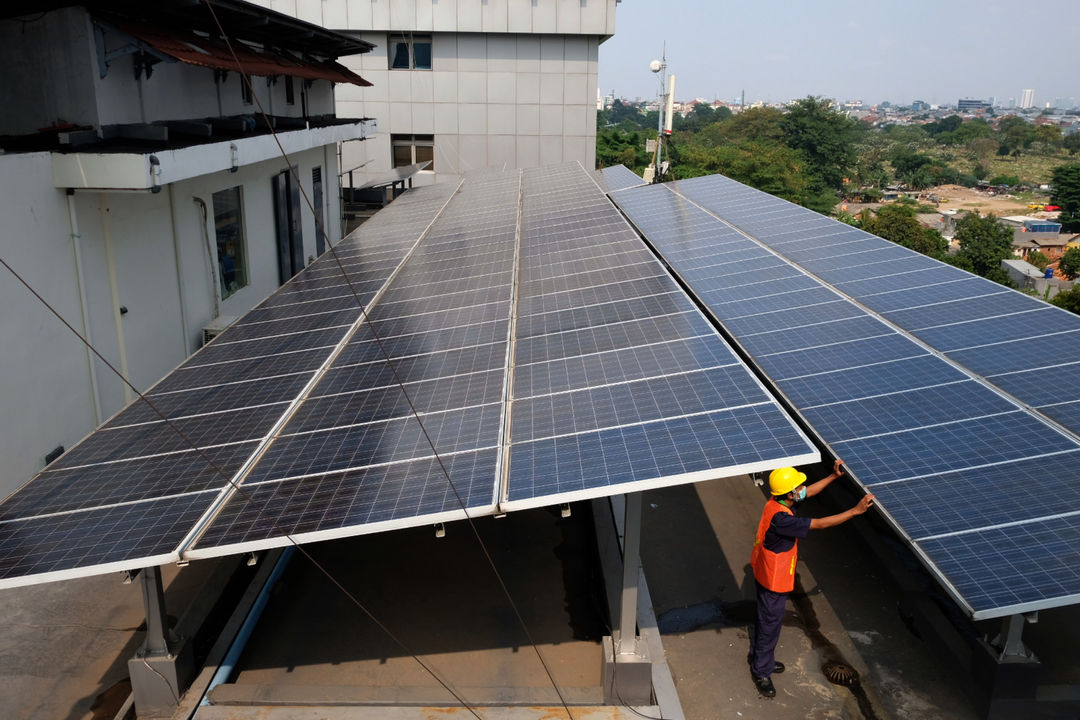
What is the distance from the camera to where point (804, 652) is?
8289mm

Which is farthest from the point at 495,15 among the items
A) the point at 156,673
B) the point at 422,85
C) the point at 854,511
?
the point at 156,673

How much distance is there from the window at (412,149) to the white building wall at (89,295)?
78.4 ft

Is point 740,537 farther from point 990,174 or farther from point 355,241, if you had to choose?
point 990,174

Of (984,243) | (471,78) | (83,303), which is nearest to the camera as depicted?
(83,303)

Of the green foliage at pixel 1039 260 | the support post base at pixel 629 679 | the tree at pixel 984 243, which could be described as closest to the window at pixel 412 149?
the support post base at pixel 629 679

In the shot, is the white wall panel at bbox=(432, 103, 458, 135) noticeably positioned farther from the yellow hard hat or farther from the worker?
the yellow hard hat

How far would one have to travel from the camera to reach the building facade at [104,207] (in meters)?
10.9

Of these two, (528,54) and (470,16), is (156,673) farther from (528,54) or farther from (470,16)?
(528,54)

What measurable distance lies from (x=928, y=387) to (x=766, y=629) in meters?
2.90

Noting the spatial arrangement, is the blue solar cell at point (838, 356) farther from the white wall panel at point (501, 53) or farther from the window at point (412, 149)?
the window at point (412, 149)

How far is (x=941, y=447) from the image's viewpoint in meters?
7.25

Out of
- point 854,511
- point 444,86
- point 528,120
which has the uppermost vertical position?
point 444,86

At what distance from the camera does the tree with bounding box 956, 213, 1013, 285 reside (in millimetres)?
77562

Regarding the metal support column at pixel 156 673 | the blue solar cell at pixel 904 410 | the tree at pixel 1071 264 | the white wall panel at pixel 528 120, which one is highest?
the white wall panel at pixel 528 120
